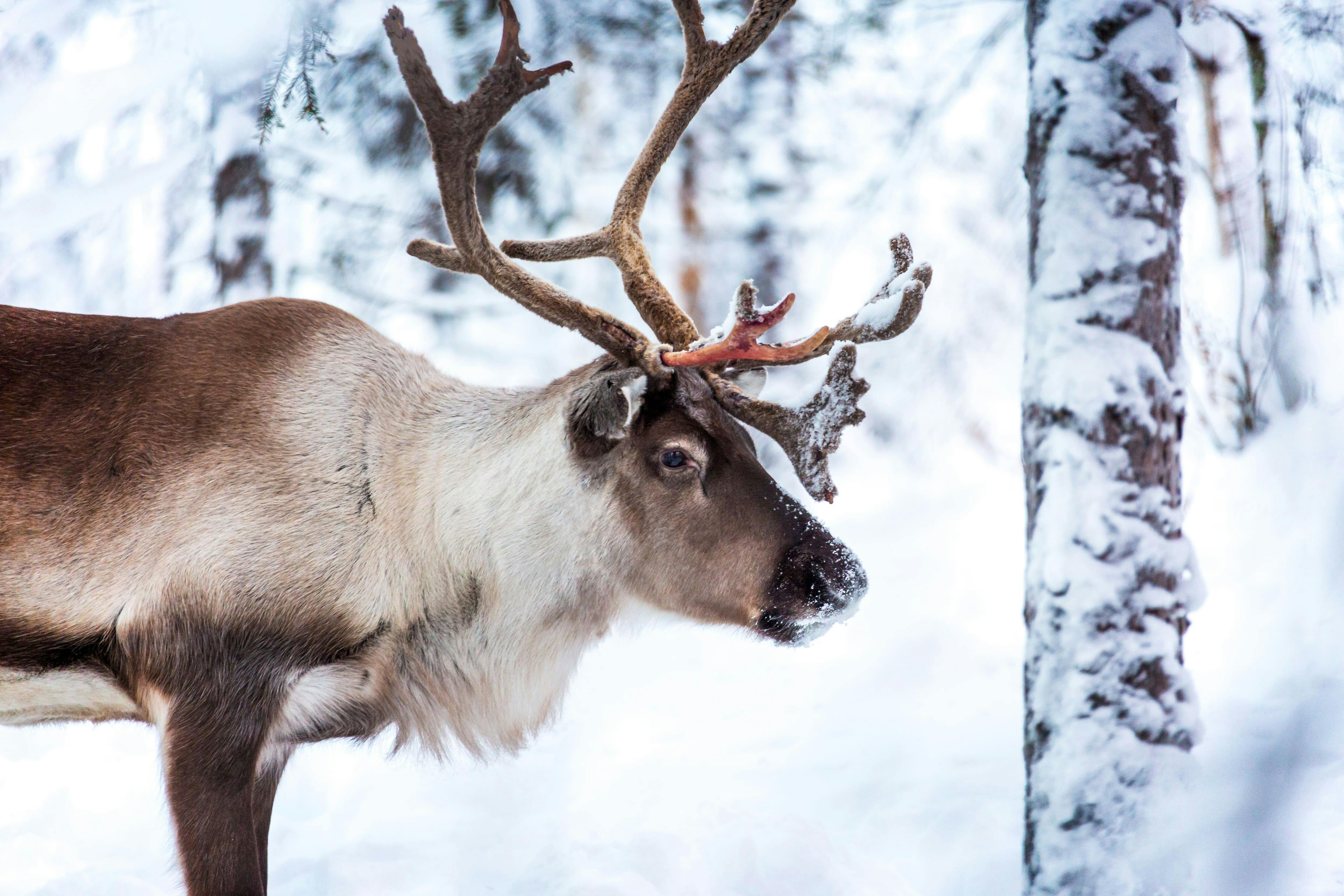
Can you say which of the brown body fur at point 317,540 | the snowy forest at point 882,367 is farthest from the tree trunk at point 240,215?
the brown body fur at point 317,540

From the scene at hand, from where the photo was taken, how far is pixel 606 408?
2.48 meters

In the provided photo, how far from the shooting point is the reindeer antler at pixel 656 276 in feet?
7.88

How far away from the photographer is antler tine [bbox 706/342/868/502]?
2492mm

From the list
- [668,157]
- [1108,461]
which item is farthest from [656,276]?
[1108,461]

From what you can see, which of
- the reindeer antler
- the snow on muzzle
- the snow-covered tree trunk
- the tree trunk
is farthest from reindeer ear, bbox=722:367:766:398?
the tree trunk

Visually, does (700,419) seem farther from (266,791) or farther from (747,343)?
(266,791)

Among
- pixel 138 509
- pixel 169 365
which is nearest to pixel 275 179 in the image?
pixel 169 365

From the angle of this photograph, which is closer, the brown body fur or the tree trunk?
the brown body fur

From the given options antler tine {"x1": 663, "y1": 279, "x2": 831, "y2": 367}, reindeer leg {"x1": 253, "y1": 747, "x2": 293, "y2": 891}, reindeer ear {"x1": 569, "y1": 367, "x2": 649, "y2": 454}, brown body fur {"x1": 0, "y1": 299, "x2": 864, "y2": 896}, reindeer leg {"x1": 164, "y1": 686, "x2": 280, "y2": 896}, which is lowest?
reindeer leg {"x1": 253, "y1": 747, "x2": 293, "y2": 891}

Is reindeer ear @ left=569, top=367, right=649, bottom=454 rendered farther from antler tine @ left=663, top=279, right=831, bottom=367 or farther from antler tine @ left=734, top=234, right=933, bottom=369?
antler tine @ left=734, top=234, right=933, bottom=369

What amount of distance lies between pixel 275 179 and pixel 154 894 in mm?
2978

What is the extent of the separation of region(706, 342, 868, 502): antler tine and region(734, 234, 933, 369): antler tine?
0.08 meters

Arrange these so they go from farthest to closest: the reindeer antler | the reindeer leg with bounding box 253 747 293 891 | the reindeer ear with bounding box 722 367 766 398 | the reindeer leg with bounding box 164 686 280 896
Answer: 1. the reindeer ear with bounding box 722 367 766 398
2. the reindeer leg with bounding box 253 747 293 891
3. the reindeer antler
4. the reindeer leg with bounding box 164 686 280 896

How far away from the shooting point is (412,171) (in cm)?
452
